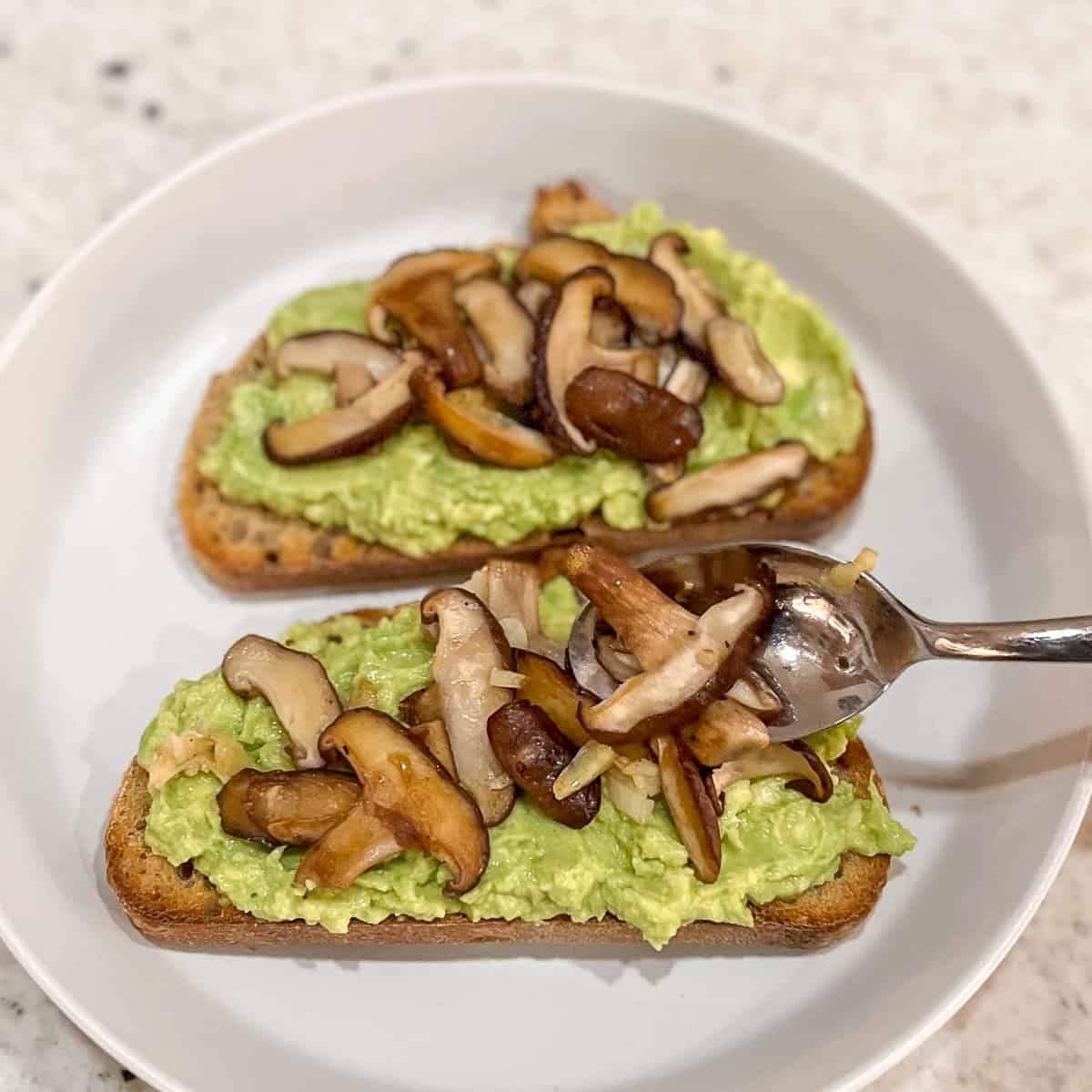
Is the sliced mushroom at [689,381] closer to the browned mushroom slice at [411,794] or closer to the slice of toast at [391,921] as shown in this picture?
the slice of toast at [391,921]

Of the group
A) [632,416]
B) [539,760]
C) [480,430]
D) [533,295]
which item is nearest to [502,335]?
[533,295]

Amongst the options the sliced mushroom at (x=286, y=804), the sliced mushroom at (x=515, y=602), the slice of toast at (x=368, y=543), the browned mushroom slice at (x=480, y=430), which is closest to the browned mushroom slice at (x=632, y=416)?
the browned mushroom slice at (x=480, y=430)

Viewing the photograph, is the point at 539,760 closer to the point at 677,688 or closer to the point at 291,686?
the point at 677,688

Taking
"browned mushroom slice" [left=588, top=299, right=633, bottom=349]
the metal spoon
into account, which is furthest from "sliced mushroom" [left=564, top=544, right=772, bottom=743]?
"browned mushroom slice" [left=588, top=299, right=633, bottom=349]

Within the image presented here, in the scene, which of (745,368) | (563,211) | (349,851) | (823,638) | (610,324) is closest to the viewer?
(349,851)

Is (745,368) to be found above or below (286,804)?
above

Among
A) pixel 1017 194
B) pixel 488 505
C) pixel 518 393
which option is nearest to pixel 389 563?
pixel 488 505

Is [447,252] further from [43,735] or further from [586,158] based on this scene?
[43,735]
